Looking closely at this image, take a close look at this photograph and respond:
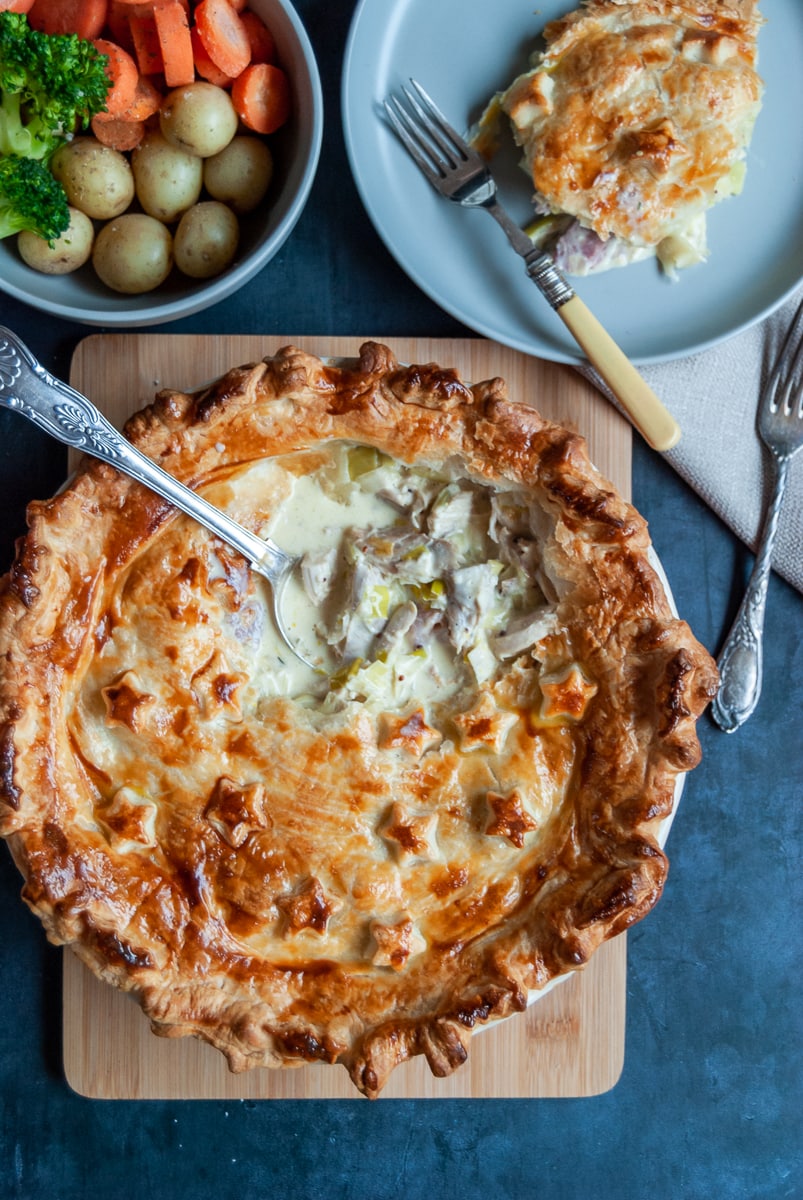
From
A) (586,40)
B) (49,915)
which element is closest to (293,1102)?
(49,915)

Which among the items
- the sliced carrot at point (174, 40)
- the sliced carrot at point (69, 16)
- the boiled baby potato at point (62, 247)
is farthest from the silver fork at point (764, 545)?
the sliced carrot at point (69, 16)

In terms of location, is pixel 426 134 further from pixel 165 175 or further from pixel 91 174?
pixel 91 174

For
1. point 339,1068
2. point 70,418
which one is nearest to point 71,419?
point 70,418

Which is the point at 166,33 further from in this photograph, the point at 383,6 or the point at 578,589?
the point at 578,589

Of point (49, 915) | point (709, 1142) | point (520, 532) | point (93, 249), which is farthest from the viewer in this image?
point (709, 1142)

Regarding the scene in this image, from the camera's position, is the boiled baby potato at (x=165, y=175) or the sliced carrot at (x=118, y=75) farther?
the boiled baby potato at (x=165, y=175)

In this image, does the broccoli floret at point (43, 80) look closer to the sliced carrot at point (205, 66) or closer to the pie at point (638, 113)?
the sliced carrot at point (205, 66)
